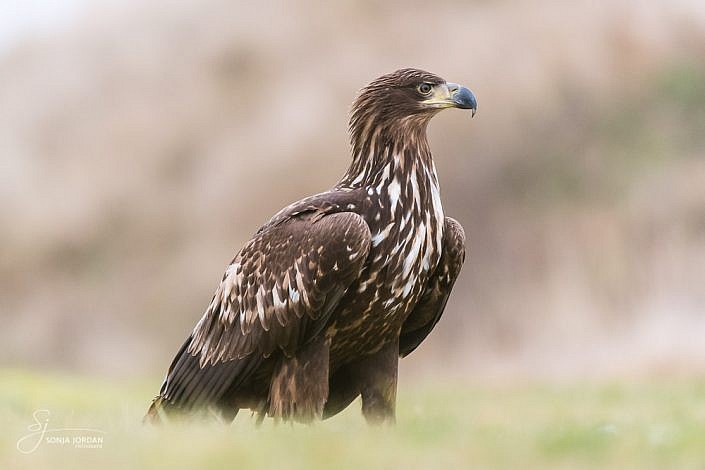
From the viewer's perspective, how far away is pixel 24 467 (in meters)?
5.18

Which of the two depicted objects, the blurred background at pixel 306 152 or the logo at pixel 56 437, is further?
the blurred background at pixel 306 152

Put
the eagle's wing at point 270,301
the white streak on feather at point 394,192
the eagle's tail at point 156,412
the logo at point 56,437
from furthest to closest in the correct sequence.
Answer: the eagle's tail at point 156,412 → the white streak on feather at point 394,192 → the eagle's wing at point 270,301 → the logo at point 56,437

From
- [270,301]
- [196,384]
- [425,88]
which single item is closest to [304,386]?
[270,301]

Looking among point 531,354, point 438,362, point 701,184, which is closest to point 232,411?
point 531,354

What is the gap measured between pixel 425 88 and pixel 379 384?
5.95ft

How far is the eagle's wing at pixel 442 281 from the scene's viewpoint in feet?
25.1

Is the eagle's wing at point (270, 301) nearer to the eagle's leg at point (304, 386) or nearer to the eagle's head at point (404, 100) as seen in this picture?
the eagle's leg at point (304, 386)

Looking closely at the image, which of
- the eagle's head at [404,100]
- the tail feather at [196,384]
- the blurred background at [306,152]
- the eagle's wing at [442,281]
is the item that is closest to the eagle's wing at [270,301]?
the tail feather at [196,384]

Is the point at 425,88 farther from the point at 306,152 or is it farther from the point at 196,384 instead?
the point at 306,152

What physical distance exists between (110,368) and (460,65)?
813 cm

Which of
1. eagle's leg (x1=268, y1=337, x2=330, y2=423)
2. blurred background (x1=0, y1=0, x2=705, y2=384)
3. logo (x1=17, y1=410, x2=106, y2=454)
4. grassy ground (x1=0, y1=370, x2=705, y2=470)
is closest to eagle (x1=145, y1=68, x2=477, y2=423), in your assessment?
eagle's leg (x1=268, y1=337, x2=330, y2=423)

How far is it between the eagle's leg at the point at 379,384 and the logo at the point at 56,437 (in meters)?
1.90

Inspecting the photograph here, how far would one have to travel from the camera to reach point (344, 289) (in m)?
7.15

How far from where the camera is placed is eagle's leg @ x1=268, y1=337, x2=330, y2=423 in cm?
723
